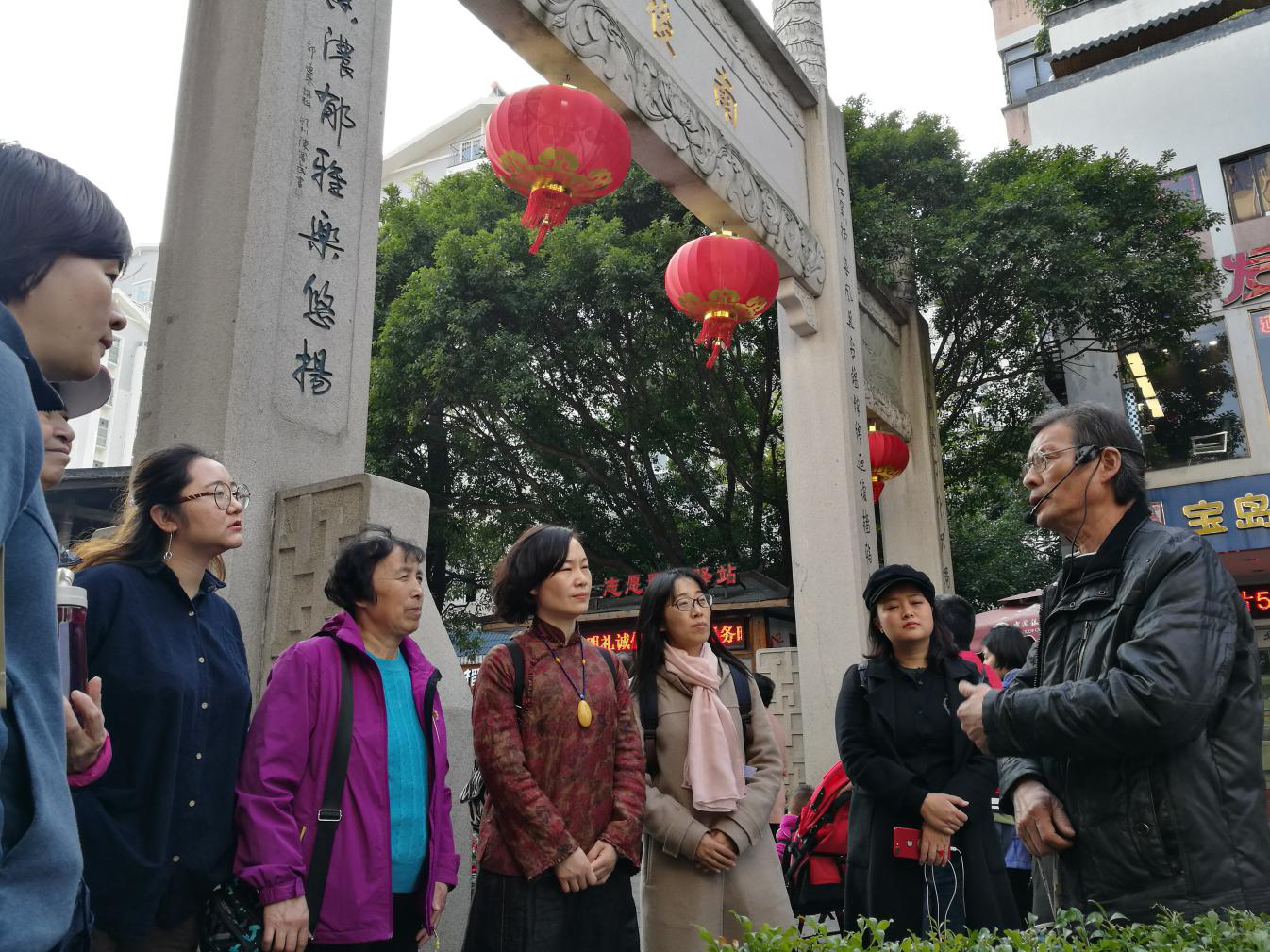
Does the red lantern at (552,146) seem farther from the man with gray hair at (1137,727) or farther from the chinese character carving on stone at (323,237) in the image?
the man with gray hair at (1137,727)

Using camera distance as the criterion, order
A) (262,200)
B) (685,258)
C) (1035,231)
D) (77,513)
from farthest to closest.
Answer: (1035,231) < (77,513) < (685,258) < (262,200)

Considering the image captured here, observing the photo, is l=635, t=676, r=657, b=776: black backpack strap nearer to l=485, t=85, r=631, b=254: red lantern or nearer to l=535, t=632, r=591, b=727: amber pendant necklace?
l=535, t=632, r=591, b=727: amber pendant necklace

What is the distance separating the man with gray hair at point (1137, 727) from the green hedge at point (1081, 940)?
126 mm

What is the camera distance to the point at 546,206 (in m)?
4.73

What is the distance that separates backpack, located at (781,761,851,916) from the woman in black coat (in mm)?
539

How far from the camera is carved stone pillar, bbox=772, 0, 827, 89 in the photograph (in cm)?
851

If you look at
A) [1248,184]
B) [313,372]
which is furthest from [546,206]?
[1248,184]

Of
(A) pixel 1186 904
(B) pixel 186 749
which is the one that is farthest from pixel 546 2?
(A) pixel 1186 904

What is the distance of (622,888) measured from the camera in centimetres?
254

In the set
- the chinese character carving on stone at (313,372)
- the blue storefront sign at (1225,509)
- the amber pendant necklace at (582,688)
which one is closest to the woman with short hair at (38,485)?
the amber pendant necklace at (582,688)

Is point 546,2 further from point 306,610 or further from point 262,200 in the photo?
point 306,610

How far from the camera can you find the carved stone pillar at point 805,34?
8508mm

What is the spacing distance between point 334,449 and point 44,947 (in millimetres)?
2285

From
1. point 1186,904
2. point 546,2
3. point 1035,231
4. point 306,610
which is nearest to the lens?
point 1186,904
